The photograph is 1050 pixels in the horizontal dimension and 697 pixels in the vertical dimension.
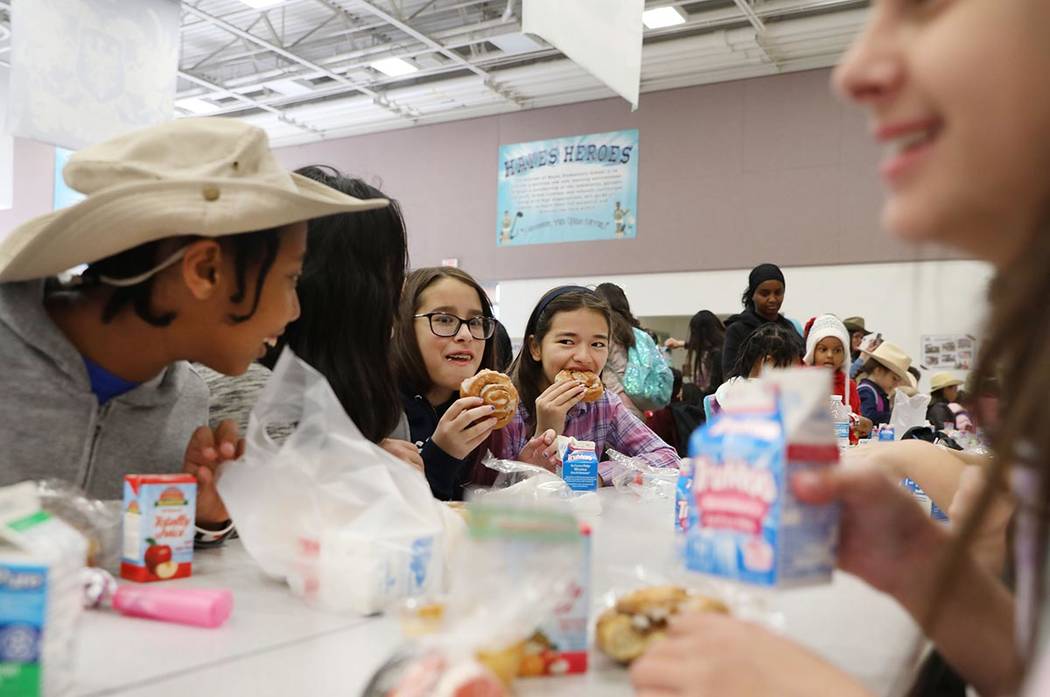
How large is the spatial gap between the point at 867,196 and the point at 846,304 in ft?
3.66

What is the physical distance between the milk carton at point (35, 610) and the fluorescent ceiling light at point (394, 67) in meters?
9.31

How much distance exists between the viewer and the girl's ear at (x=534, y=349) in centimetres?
341

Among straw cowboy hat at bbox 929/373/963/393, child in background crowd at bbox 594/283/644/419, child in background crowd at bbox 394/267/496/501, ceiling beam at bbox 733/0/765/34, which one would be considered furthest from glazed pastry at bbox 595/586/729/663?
ceiling beam at bbox 733/0/765/34

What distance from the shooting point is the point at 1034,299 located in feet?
2.06

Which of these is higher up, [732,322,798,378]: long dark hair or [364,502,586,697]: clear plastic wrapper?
[732,322,798,378]: long dark hair

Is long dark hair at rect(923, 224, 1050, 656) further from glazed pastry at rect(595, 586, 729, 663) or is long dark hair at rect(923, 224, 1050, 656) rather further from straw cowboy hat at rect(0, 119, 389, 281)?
straw cowboy hat at rect(0, 119, 389, 281)

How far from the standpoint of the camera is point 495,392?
7.97 ft

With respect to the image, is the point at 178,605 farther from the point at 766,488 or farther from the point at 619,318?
the point at 619,318

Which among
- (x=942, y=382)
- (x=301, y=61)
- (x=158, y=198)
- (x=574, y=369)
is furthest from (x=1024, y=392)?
(x=301, y=61)

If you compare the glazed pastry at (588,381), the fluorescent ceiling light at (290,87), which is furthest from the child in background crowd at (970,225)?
the fluorescent ceiling light at (290,87)

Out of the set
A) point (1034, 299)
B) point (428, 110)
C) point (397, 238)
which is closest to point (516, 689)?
point (1034, 299)

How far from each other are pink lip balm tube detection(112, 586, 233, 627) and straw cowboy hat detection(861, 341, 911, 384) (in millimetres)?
Result: 5964

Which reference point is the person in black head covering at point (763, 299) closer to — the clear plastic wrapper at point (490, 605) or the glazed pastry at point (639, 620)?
the glazed pastry at point (639, 620)

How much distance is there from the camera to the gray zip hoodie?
57.4 inches
